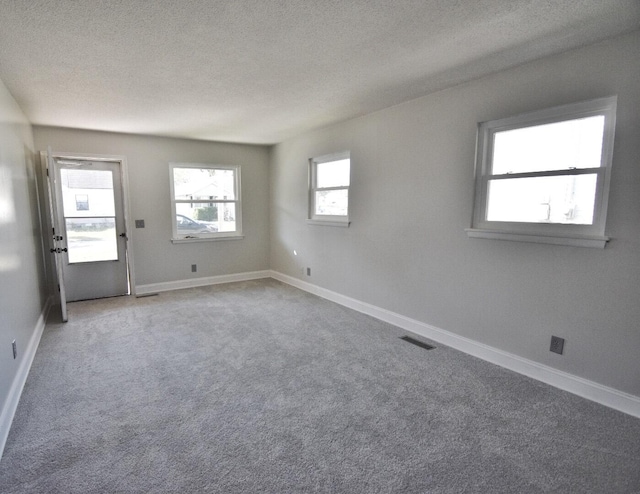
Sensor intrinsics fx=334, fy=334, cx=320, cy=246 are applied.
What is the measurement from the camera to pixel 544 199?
2568mm

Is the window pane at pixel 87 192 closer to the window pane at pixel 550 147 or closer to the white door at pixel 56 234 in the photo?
the white door at pixel 56 234

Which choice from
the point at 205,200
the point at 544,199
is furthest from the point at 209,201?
the point at 544,199

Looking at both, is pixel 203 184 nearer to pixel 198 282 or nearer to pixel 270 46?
pixel 198 282

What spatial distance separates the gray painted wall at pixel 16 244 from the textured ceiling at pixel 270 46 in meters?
0.45

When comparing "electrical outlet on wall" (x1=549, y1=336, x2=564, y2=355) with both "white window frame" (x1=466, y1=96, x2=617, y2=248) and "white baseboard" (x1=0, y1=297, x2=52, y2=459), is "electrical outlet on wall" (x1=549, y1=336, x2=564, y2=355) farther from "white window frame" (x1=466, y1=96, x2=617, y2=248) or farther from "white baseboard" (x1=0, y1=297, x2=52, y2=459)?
"white baseboard" (x1=0, y1=297, x2=52, y2=459)

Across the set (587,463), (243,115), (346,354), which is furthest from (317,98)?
(587,463)

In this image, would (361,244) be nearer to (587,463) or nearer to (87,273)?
(587,463)

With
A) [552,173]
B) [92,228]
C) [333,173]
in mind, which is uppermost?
[333,173]

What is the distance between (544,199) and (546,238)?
0.32 m

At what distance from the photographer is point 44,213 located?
4.46 meters

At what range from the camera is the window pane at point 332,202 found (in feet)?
14.9

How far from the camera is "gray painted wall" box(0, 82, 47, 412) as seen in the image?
2246mm

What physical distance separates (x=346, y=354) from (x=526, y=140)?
234cm

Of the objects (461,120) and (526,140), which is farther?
(461,120)
